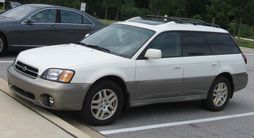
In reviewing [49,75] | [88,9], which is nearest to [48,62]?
[49,75]

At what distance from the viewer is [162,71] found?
7.88 metres

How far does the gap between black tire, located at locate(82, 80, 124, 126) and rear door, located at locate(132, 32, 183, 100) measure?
0.30 meters

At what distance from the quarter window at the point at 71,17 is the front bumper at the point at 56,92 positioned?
7.04 m

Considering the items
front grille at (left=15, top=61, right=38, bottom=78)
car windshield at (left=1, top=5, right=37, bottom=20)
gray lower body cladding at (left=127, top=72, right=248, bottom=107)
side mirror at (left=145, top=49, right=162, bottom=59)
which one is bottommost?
gray lower body cladding at (left=127, top=72, right=248, bottom=107)

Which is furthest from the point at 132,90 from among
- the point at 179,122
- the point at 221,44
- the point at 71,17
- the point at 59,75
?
the point at 71,17

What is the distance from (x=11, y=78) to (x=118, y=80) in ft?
5.16

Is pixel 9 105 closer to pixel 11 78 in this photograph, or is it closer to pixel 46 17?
pixel 11 78

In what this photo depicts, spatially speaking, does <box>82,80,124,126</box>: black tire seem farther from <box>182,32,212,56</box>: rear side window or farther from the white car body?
<box>182,32,212,56</box>: rear side window

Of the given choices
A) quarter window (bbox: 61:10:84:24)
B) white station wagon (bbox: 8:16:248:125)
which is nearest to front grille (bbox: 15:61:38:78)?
white station wagon (bbox: 8:16:248:125)

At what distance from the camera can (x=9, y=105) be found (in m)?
7.29

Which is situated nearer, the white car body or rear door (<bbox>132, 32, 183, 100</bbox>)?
the white car body

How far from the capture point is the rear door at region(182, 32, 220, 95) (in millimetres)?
8367

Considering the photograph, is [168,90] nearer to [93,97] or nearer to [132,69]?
[132,69]

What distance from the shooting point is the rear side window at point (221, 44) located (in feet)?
29.8
